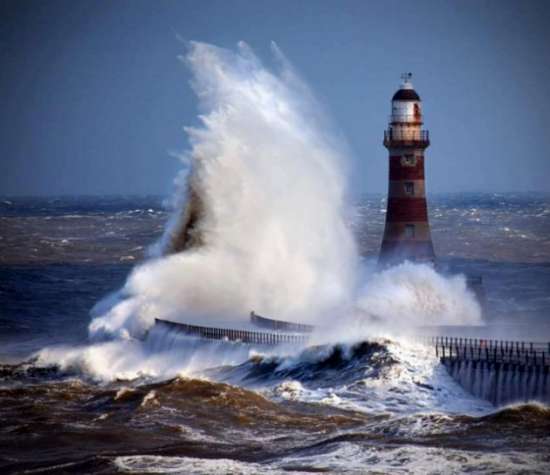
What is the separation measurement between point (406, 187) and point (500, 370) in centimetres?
1092

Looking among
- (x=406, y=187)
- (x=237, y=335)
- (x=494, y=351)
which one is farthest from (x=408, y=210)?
(x=494, y=351)

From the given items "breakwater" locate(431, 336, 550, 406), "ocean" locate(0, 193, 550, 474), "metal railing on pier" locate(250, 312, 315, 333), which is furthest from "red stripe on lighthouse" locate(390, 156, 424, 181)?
"breakwater" locate(431, 336, 550, 406)

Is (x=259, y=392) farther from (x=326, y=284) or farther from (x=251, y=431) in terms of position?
(x=326, y=284)

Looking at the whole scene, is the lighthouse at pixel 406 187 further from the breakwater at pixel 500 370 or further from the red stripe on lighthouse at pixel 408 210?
the breakwater at pixel 500 370

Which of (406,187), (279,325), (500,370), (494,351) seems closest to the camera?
(500,370)

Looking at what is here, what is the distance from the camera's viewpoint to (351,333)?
33.3 metres

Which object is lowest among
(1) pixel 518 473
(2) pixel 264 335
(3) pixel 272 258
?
(1) pixel 518 473

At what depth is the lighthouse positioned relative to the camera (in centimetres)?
3806

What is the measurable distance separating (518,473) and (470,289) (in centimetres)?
1820

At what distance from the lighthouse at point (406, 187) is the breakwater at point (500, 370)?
8.02 metres

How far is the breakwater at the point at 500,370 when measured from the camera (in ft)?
89.0

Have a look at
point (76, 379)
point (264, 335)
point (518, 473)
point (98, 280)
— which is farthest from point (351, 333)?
point (98, 280)

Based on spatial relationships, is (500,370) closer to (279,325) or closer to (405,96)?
(279,325)

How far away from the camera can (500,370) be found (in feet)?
91.8
